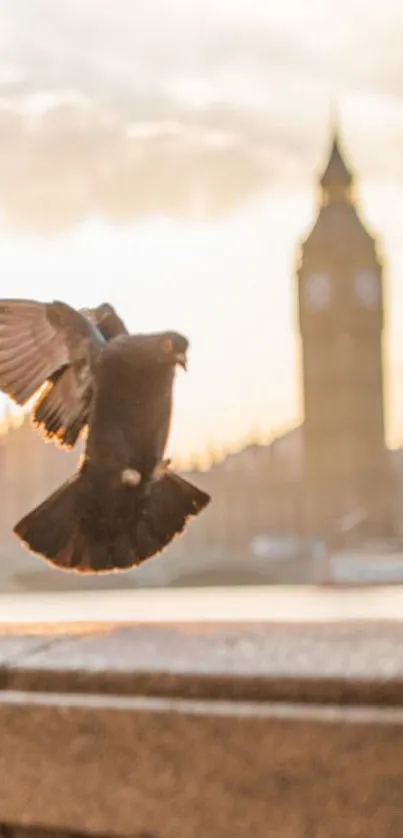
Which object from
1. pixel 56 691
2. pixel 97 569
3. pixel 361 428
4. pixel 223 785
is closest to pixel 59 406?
pixel 97 569

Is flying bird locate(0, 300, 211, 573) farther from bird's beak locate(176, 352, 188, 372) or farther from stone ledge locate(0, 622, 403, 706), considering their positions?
stone ledge locate(0, 622, 403, 706)

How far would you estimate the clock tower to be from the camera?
112 feet

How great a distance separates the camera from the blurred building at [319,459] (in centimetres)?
2973

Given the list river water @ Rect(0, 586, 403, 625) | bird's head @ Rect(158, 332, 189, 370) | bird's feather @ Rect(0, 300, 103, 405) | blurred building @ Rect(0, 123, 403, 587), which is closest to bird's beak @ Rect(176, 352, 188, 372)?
bird's head @ Rect(158, 332, 189, 370)

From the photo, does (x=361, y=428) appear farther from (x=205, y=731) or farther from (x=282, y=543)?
(x=205, y=731)

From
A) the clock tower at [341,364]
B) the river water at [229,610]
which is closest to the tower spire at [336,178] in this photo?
the clock tower at [341,364]

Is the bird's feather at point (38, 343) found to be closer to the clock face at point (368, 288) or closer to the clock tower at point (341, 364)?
the clock tower at point (341, 364)

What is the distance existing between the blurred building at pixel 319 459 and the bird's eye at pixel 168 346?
25.5 meters

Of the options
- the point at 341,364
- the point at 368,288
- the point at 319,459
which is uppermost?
the point at 368,288

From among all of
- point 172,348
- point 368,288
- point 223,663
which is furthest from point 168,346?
point 368,288

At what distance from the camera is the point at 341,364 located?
3594cm

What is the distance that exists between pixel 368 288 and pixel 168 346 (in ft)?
120

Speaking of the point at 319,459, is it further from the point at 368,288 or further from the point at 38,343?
the point at 38,343

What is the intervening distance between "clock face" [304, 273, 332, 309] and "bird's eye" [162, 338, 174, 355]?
35.8 m
